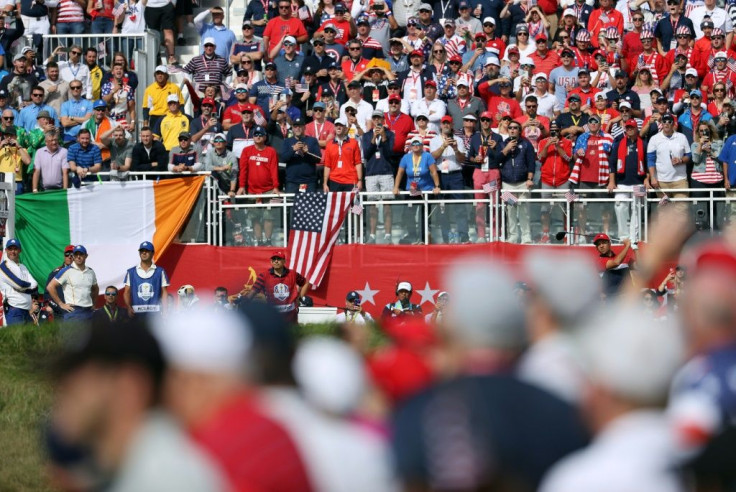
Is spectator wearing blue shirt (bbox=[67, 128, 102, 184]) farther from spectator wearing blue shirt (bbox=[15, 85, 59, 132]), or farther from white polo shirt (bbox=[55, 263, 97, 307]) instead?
white polo shirt (bbox=[55, 263, 97, 307])

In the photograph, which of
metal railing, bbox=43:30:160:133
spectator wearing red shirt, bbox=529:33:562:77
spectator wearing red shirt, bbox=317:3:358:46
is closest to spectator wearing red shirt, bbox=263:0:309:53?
spectator wearing red shirt, bbox=317:3:358:46

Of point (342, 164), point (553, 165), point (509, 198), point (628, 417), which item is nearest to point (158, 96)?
point (342, 164)

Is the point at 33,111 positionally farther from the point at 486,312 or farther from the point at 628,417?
the point at 628,417

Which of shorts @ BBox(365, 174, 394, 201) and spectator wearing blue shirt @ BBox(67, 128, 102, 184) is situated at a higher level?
spectator wearing blue shirt @ BBox(67, 128, 102, 184)

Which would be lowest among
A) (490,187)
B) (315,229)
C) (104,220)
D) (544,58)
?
(315,229)

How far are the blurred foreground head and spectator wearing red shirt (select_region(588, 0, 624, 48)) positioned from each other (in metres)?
19.2

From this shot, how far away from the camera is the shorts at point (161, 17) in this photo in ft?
81.3

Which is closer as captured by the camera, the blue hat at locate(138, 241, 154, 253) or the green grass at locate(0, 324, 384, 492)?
the green grass at locate(0, 324, 384, 492)

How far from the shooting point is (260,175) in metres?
20.5

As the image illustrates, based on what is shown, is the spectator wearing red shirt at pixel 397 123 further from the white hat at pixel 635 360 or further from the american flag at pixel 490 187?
the white hat at pixel 635 360

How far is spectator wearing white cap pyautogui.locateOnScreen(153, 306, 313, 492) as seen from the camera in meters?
3.44

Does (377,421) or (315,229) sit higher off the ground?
(315,229)

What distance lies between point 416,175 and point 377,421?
51.4 feet

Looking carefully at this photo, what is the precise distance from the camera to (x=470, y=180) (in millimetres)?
20297
